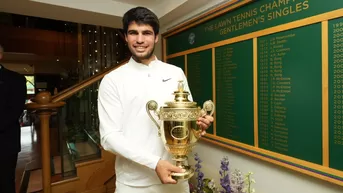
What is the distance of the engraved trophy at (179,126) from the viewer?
88 centimetres

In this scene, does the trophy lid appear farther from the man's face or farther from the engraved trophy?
the man's face

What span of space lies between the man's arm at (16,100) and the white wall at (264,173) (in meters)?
1.59

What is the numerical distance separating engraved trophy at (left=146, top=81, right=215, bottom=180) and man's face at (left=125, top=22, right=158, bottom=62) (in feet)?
0.82

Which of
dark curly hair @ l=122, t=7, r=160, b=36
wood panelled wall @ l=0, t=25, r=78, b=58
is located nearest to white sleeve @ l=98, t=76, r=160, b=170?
dark curly hair @ l=122, t=7, r=160, b=36

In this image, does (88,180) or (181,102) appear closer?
(181,102)

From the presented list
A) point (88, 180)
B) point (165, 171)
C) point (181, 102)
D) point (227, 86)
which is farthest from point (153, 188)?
point (88, 180)

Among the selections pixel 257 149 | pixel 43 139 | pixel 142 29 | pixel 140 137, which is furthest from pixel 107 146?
pixel 43 139

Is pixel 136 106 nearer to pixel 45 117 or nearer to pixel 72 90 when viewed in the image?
pixel 45 117

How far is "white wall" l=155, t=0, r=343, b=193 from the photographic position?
1.16 meters

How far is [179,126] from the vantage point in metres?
0.89

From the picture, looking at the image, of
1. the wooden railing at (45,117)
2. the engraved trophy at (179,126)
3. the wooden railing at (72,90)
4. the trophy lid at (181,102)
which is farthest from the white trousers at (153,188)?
the wooden railing at (72,90)

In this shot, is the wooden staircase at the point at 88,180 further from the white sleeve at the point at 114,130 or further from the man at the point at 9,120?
the white sleeve at the point at 114,130

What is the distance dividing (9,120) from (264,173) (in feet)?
6.33

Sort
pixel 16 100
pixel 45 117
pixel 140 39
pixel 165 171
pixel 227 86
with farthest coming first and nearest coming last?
pixel 45 117 → pixel 16 100 → pixel 227 86 → pixel 140 39 → pixel 165 171
